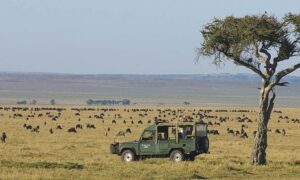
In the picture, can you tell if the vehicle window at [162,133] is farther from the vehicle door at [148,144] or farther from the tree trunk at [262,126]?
the tree trunk at [262,126]

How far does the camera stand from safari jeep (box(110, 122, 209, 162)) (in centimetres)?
2997

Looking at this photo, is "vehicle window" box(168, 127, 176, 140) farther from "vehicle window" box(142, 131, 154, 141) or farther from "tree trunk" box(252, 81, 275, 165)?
"tree trunk" box(252, 81, 275, 165)

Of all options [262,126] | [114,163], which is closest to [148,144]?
[114,163]

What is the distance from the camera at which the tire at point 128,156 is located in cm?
3066

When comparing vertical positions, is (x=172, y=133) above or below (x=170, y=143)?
above

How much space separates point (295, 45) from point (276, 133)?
88.7 feet

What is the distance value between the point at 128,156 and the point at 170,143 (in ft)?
6.09

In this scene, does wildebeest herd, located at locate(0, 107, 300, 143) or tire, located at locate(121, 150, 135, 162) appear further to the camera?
wildebeest herd, located at locate(0, 107, 300, 143)

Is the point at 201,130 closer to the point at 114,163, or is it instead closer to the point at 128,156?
the point at 128,156

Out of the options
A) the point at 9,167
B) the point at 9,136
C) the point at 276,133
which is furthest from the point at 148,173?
the point at 276,133

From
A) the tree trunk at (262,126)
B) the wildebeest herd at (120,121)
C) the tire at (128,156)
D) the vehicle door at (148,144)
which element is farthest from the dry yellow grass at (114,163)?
the wildebeest herd at (120,121)

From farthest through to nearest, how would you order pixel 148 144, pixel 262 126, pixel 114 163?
pixel 148 144, pixel 262 126, pixel 114 163

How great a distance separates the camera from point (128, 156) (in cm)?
3077

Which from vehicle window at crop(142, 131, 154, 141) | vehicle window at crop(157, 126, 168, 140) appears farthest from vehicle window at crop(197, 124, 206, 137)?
vehicle window at crop(142, 131, 154, 141)
